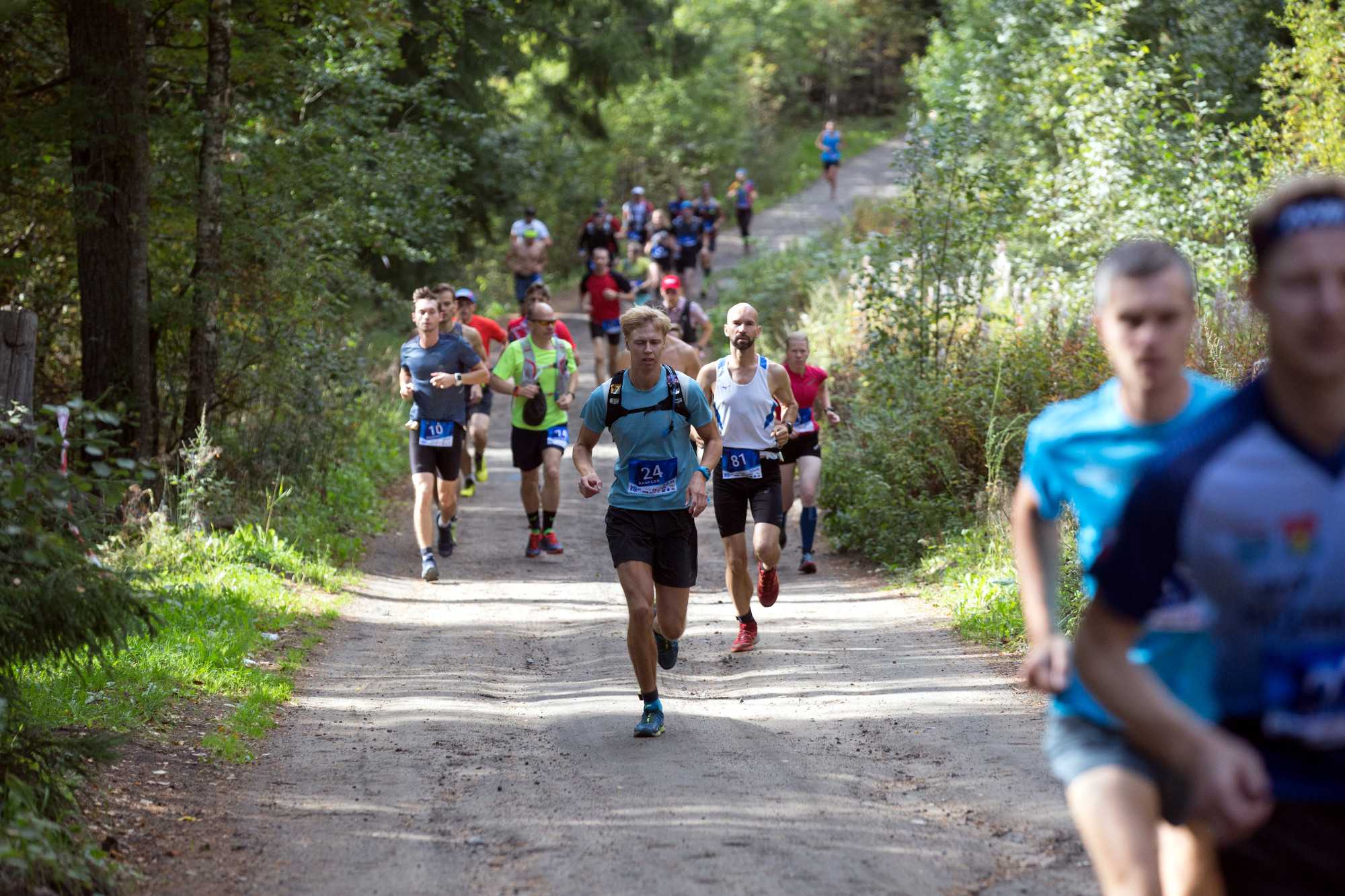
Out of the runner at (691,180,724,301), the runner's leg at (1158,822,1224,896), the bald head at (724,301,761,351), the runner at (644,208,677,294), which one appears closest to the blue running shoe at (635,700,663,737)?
the bald head at (724,301,761,351)

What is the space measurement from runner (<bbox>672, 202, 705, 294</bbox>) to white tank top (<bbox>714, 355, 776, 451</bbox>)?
1887 centimetres

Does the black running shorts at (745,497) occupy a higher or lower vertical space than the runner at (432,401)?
lower

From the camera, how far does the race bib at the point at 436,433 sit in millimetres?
12297

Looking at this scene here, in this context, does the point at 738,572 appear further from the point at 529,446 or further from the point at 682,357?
the point at 529,446

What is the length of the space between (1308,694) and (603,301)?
61.9 ft

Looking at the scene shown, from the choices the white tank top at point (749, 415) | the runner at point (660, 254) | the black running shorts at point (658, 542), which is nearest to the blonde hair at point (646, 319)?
the black running shorts at point (658, 542)

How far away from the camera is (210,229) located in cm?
1345

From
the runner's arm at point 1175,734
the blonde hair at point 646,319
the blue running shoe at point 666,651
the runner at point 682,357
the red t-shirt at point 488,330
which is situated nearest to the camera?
the runner's arm at point 1175,734

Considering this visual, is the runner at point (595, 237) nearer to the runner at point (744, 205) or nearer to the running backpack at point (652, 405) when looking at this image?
the runner at point (744, 205)

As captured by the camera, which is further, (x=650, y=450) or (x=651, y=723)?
(x=650, y=450)

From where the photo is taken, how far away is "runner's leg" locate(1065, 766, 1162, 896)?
285 cm

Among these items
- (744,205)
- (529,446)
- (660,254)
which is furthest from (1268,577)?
(744,205)

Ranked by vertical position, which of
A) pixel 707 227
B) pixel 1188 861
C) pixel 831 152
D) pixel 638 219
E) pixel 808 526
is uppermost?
pixel 831 152

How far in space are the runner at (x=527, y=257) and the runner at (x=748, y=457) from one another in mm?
12493
